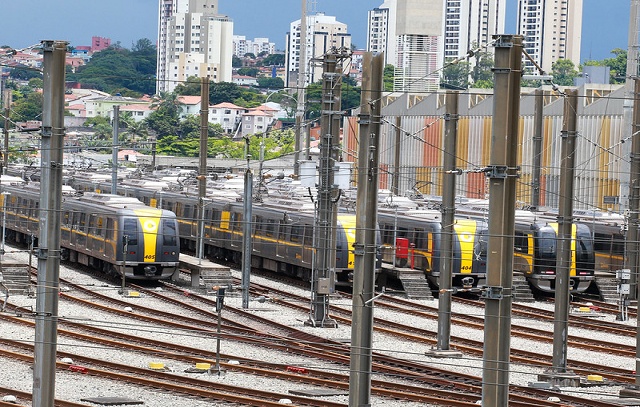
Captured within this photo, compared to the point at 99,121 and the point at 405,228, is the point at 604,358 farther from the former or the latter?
the point at 99,121

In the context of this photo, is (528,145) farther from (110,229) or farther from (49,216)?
(49,216)

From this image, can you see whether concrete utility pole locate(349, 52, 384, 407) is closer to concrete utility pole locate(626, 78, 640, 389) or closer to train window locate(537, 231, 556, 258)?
concrete utility pole locate(626, 78, 640, 389)

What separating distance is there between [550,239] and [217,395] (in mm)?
18648

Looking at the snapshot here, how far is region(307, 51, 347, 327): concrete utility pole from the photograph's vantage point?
28.1 meters

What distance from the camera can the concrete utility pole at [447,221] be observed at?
25.9 m

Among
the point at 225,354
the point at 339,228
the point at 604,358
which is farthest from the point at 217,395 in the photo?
the point at 339,228

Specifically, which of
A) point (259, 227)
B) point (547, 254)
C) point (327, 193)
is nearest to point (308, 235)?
point (259, 227)

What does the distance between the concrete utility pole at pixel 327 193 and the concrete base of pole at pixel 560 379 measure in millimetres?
6243

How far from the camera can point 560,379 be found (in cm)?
2375

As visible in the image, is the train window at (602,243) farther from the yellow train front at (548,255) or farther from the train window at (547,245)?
the train window at (547,245)

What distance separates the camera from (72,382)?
901 inches

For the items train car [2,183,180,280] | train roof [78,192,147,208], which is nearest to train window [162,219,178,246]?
train car [2,183,180,280]

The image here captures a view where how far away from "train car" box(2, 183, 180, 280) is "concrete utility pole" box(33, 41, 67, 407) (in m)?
18.7

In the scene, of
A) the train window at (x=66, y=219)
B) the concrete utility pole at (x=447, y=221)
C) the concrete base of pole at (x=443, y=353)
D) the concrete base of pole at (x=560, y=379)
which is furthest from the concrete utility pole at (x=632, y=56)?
the train window at (x=66, y=219)
